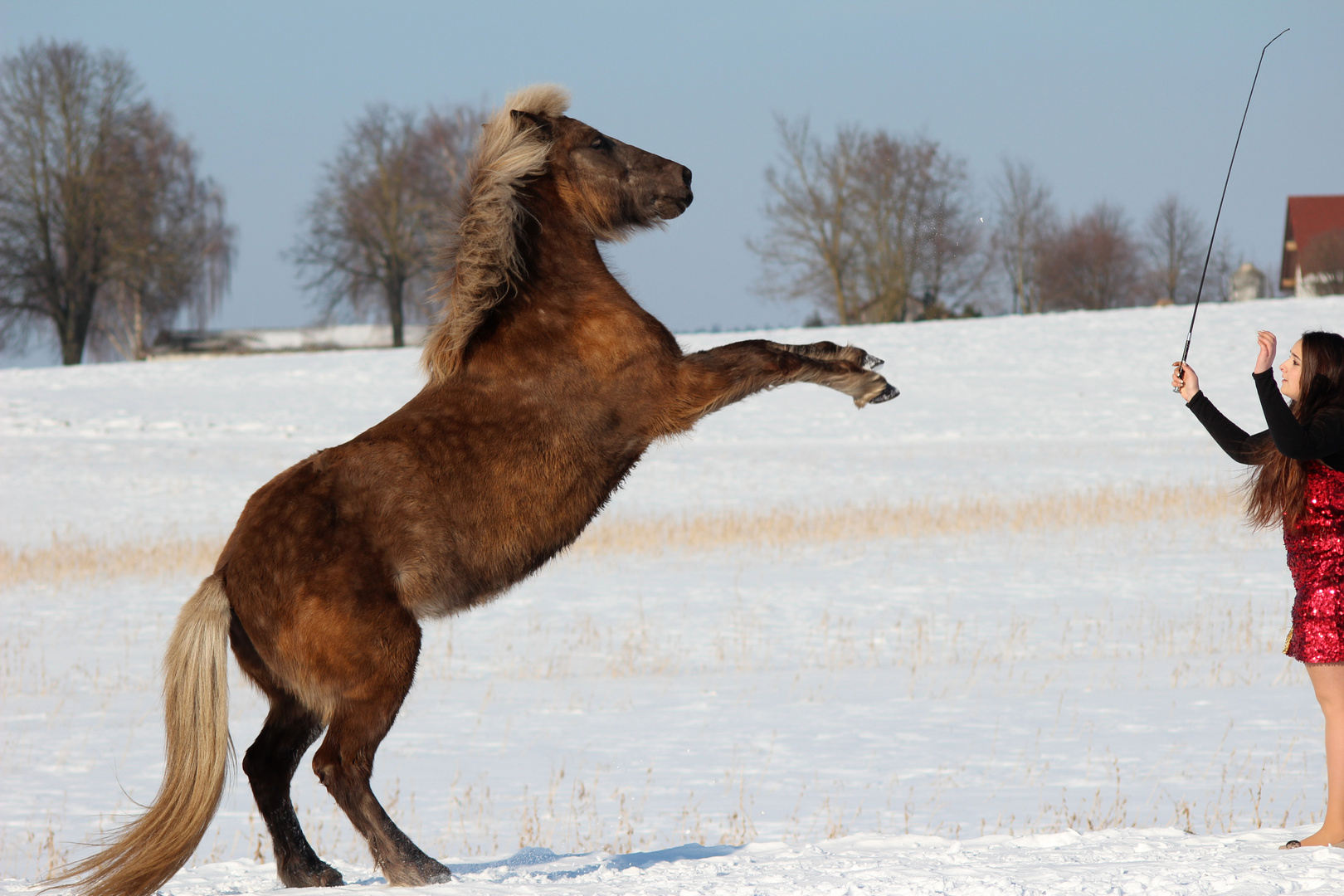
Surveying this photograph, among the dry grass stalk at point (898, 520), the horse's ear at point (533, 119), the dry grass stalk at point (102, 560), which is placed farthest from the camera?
the dry grass stalk at point (898, 520)

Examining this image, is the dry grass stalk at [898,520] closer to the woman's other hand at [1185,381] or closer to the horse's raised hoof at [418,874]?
the woman's other hand at [1185,381]

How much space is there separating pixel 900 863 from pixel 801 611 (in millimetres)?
8785

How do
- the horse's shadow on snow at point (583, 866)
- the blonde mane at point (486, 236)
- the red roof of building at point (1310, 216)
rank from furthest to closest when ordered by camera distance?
the red roof of building at point (1310, 216), the horse's shadow on snow at point (583, 866), the blonde mane at point (486, 236)

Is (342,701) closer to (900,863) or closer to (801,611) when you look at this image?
(900,863)

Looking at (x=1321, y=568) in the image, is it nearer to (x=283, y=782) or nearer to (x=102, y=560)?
(x=283, y=782)

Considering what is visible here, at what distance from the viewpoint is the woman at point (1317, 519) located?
5129mm

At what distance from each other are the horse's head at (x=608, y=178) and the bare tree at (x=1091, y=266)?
29.3 meters

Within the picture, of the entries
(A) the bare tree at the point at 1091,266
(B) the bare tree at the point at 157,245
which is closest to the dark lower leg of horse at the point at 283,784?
(A) the bare tree at the point at 1091,266

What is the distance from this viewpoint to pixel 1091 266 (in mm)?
43500

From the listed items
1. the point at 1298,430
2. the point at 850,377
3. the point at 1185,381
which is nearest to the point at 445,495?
the point at 850,377

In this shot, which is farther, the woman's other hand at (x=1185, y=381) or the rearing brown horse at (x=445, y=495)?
the woman's other hand at (x=1185, y=381)

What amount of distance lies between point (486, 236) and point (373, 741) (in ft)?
6.86

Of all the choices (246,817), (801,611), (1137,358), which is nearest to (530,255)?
(246,817)

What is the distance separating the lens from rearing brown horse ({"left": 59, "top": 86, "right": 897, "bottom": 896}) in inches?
178
